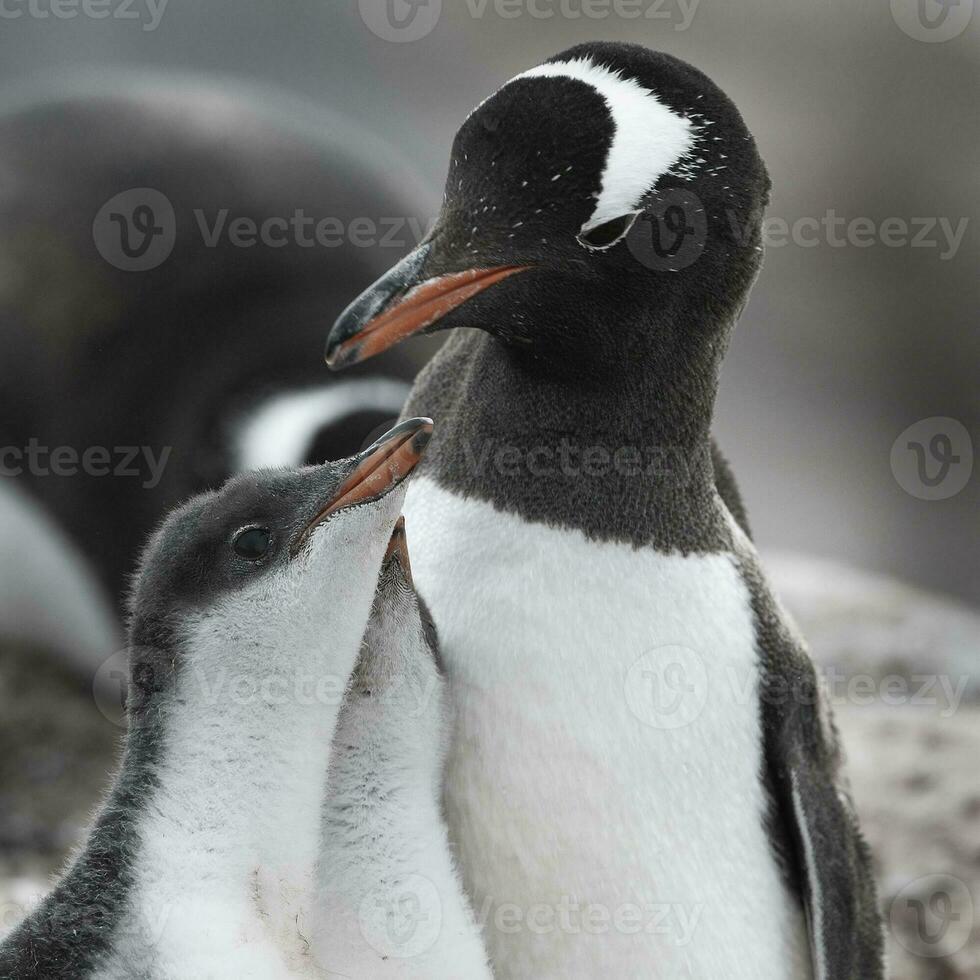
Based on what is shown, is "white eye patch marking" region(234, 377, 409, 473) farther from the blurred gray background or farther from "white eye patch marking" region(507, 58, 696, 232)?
"white eye patch marking" region(507, 58, 696, 232)

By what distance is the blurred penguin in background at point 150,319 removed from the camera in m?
2.26

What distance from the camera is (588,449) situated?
113 centimetres

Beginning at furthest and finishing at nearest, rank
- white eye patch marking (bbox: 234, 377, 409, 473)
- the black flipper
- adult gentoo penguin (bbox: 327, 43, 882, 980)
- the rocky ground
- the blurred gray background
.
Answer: the blurred gray background
white eye patch marking (bbox: 234, 377, 409, 473)
the rocky ground
the black flipper
adult gentoo penguin (bbox: 327, 43, 882, 980)

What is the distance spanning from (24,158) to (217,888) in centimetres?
187

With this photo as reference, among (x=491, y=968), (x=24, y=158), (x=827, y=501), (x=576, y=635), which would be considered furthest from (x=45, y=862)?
(x=827, y=501)

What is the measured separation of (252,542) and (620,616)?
32cm

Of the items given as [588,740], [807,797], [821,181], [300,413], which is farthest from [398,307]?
[821,181]

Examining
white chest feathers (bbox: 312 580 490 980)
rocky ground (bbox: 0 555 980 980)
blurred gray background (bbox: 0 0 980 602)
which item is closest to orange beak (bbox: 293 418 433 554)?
white chest feathers (bbox: 312 580 490 980)

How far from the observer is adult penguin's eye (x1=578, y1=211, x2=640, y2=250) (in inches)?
40.2

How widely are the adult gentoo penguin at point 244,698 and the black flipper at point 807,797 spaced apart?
0.39 m

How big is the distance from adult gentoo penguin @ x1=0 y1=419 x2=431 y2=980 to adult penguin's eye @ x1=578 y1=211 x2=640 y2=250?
19cm

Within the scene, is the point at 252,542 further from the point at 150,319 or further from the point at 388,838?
the point at 150,319

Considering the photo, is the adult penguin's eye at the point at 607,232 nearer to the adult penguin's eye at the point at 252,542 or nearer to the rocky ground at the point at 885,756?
the adult penguin's eye at the point at 252,542

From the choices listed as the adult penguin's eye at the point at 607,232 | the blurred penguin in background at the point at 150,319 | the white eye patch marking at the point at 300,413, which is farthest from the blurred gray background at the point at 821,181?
the adult penguin's eye at the point at 607,232
